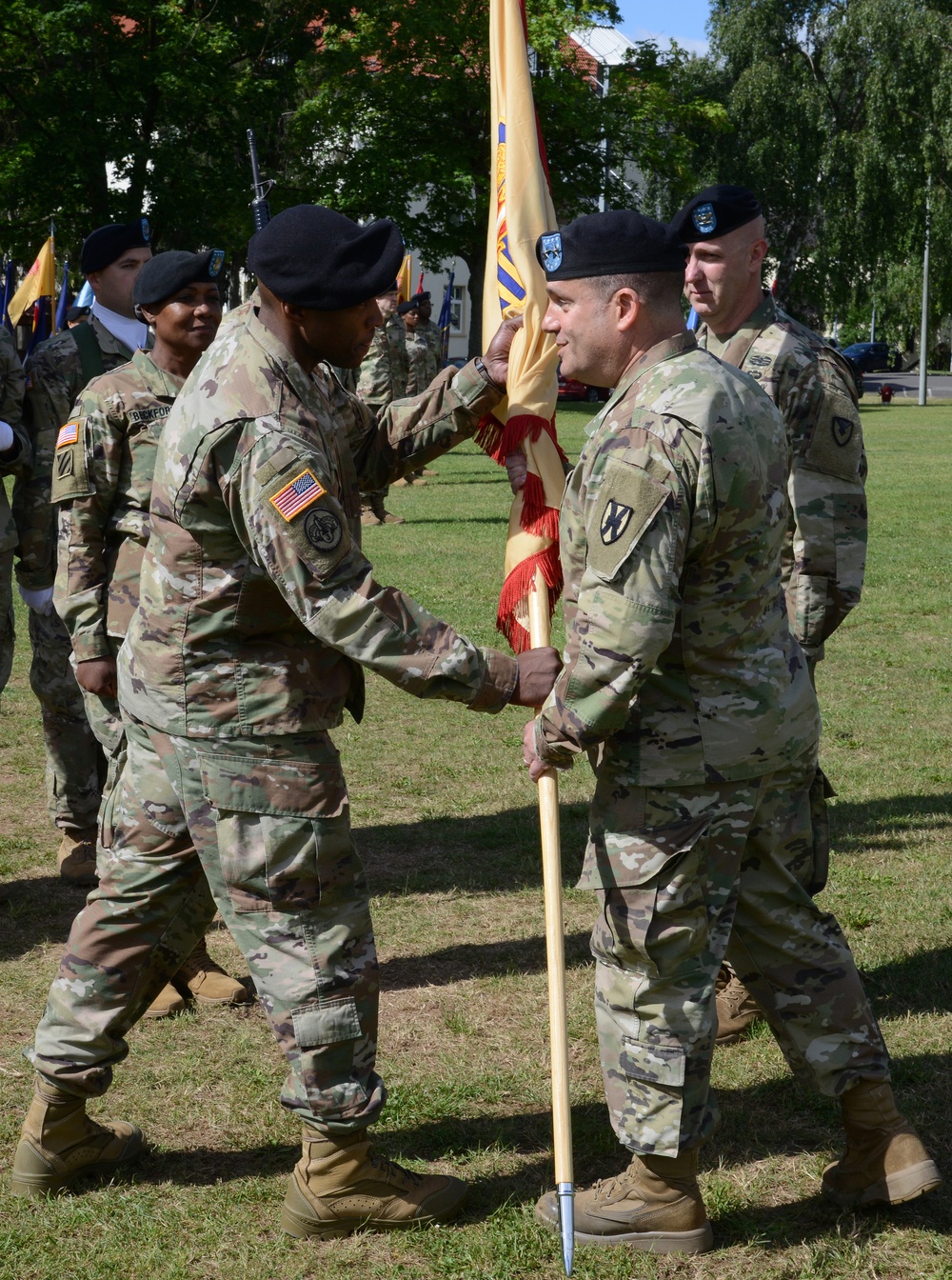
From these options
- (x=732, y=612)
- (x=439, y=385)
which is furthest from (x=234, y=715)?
(x=439, y=385)

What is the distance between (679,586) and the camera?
10.6 feet

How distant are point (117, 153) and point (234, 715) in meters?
28.8

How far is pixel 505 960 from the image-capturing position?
534 cm

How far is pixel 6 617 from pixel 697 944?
11.7 ft

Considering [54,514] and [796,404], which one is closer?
[796,404]

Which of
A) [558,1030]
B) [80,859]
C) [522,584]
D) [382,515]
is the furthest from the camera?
[382,515]

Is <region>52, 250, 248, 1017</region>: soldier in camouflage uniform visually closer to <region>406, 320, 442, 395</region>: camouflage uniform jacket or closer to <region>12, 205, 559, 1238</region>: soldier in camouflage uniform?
<region>12, 205, 559, 1238</region>: soldier in camouflage uniform

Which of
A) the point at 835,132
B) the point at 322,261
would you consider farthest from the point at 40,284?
the point at 835,132

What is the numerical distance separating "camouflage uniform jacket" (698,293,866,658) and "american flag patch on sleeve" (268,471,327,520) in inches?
79.8

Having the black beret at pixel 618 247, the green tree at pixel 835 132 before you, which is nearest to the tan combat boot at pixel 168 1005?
the black beret at pixel 618 247

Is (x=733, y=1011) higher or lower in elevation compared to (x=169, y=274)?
lower

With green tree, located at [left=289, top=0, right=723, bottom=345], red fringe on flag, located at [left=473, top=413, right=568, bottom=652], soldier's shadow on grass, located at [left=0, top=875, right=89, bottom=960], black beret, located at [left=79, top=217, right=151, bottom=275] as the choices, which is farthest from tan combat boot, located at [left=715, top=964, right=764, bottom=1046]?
green tree, located at [left=289, top=0, right=723, bottom=345]

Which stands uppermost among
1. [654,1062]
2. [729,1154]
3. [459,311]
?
[459,311]

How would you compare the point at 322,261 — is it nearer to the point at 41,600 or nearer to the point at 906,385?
the point at 41,600
